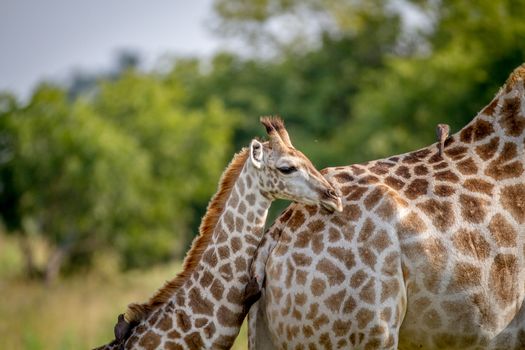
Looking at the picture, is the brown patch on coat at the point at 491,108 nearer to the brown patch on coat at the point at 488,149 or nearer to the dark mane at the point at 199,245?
the brown patch on coat at the point at 488,149

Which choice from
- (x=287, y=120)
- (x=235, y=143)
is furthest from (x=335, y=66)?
(x=235, y=143)

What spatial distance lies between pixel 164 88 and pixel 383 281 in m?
28.0

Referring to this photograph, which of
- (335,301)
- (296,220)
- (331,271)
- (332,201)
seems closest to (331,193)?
(332,201)

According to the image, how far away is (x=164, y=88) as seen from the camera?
3325 centimetres

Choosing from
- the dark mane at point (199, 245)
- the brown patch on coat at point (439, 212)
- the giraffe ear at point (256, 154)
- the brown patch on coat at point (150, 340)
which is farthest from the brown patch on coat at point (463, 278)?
the brown patch on coat at point (150, 340)

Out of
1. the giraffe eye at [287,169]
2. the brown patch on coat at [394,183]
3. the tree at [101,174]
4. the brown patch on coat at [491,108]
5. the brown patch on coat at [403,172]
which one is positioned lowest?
the brown patch on coat at [394,183]

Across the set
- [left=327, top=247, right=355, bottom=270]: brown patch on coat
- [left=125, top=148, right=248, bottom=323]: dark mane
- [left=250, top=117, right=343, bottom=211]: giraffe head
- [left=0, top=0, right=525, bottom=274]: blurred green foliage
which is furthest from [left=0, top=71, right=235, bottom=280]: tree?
[left=327, top=247, right=355, bottom=270]: brown patch on coat

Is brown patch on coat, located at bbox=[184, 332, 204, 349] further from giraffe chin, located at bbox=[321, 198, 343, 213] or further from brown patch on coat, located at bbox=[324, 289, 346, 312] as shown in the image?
giraffe chin, located at bbox=[321, 198, 343, 213]

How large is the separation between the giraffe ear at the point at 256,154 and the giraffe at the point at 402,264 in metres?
0.45

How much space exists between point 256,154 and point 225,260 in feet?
2.77

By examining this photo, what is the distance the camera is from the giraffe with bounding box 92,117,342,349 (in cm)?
643

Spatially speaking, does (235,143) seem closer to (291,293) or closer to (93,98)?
(93,98)

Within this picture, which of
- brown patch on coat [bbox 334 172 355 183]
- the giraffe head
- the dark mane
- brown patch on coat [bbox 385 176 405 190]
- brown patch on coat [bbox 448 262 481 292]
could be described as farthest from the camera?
the dark mane

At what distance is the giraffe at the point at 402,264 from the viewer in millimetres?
5980
